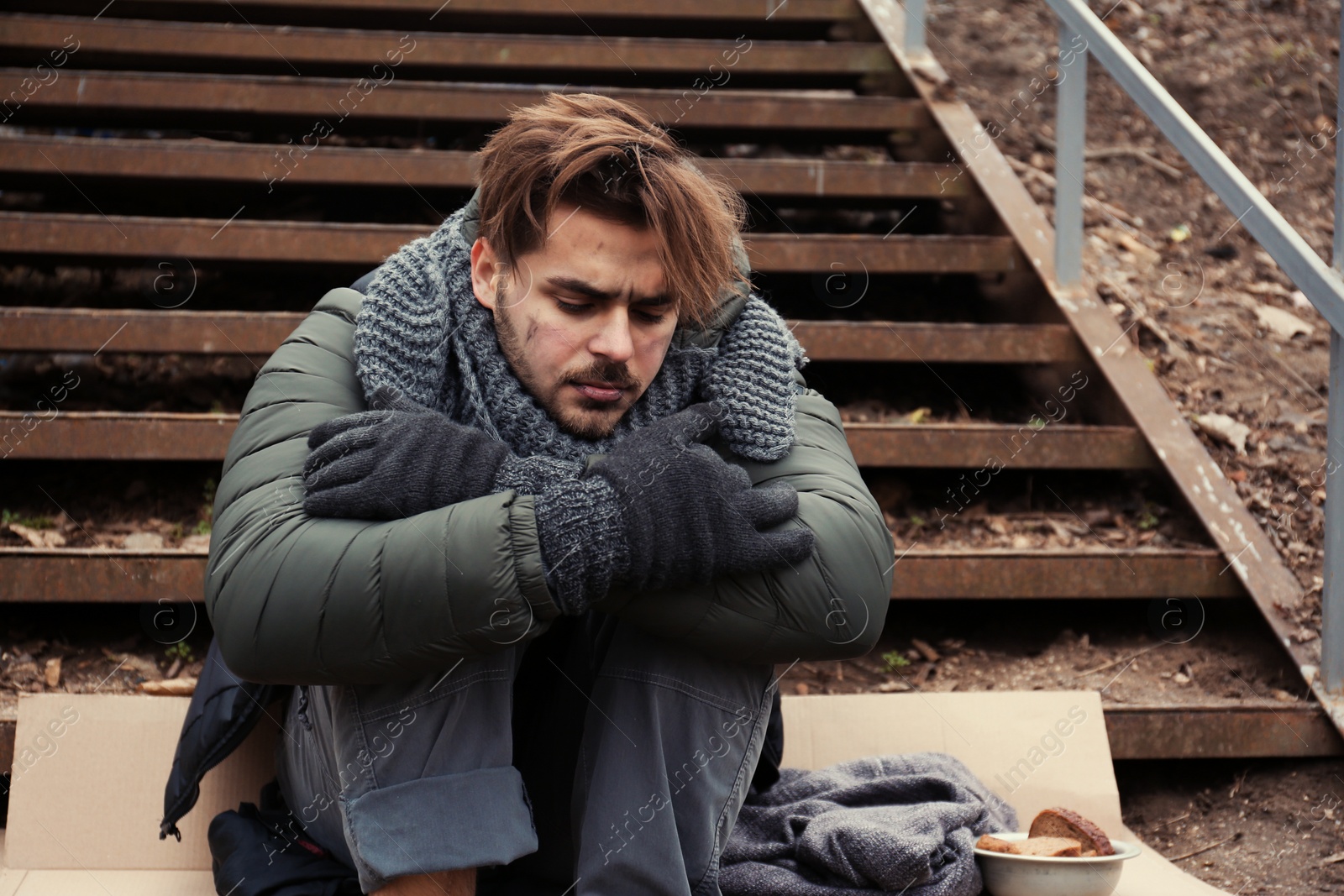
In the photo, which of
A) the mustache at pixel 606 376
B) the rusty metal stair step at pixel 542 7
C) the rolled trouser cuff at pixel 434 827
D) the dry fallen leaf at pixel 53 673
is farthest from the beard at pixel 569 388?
the rusty metal stair step at pixel 542 7

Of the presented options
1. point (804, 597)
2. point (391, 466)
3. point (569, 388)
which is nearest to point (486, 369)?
point (569, 388)

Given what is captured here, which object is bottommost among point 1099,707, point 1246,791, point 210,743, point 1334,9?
point 1246,791

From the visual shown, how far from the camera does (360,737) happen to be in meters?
1.59

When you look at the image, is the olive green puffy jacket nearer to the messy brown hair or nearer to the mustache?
the mustache

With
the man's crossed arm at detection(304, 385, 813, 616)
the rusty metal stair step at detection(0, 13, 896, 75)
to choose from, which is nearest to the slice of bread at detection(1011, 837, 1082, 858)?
the man's crossed arm at detection(304, 385, 813, 616)

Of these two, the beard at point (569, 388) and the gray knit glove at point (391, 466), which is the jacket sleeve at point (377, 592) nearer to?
the gray knit glove at point (391, 466)

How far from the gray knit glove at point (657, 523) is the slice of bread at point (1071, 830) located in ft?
2.33

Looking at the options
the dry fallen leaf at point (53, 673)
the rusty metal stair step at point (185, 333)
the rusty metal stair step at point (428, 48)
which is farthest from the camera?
the rusty metal stair step at point (428, 48)

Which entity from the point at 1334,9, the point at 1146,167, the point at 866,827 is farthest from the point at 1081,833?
the point at 1334,9

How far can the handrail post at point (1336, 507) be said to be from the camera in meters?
2.29

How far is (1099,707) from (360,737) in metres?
1.47

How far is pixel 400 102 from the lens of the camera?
3.57m

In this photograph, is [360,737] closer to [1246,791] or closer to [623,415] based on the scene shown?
[623,415]

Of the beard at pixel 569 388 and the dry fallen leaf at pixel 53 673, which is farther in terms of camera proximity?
the dry fallen leaf at pixel 53 673
